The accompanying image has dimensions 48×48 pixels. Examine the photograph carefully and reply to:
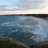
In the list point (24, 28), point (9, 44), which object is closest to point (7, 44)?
point (9, 44)

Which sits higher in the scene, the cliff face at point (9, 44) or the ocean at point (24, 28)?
the ocean at point (24, 28)

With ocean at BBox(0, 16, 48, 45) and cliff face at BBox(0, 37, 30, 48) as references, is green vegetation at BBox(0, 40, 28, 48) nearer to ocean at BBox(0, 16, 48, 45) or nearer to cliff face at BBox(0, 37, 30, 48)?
cliff face at BBox(0, 37, 30, 48)

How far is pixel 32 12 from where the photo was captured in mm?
2221

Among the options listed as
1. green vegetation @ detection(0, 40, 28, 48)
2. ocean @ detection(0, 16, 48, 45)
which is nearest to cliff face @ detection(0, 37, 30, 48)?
green vegetation @ detection(0, 40, 28, 48)

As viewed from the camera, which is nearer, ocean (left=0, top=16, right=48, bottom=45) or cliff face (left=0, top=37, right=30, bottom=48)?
cliff face (left=0, top=37, right=30, bottom=48)

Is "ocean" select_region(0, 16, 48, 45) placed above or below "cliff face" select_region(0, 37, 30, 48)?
above

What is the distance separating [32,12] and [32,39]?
1.53ft

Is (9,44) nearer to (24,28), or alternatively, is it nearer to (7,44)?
(7,44)

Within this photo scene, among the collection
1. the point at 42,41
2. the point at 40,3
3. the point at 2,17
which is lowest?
the point at 42,41

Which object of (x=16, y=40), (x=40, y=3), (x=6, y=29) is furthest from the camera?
(x=40, y=3)

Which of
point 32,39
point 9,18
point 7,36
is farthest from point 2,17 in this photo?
point 32,39

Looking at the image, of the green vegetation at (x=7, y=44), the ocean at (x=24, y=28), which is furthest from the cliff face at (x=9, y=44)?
the ocean at (x=24, y=28)

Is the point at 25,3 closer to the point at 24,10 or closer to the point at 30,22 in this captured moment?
the point at 24,10

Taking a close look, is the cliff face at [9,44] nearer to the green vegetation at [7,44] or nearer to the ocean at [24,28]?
the green vegetation at [7,44]
